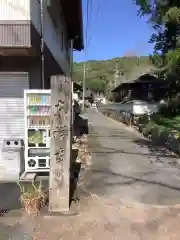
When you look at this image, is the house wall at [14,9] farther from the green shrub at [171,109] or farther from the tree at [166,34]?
the green shrub at [171,109]

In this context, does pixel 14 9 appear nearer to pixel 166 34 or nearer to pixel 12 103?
pixel 12 103

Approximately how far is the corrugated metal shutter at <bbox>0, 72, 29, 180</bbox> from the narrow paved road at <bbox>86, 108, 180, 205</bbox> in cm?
234

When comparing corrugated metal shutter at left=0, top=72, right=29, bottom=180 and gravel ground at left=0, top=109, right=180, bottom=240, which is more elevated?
corrugated metal shutter at left=0, top=72, right=29, bottom=180

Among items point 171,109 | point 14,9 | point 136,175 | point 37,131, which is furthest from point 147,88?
point 14,9

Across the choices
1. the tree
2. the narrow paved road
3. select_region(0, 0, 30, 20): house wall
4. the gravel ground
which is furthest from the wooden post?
the tree

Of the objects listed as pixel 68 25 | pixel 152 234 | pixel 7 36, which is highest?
pixel 68 25

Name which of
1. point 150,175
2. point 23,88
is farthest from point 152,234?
point 23,88

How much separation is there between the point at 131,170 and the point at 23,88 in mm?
3640

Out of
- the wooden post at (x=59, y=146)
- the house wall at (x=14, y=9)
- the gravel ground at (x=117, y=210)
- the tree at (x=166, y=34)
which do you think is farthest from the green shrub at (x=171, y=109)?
the wooden post at (x=59, y=146)

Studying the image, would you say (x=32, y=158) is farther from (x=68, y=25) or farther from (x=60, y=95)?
(x=68, y=25)

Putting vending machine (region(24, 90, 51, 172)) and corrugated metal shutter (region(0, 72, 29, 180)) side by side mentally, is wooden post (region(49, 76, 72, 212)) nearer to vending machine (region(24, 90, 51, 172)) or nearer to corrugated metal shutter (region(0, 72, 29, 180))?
vending machine (region(24, 90, 51, 172))

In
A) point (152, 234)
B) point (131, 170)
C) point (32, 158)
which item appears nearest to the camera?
point (152, 234)

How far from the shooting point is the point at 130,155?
12.8 metres

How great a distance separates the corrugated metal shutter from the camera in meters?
9.39
